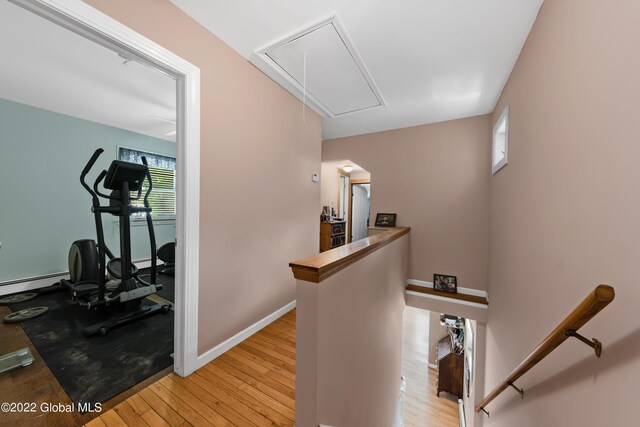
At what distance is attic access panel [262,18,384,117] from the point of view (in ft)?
5.77

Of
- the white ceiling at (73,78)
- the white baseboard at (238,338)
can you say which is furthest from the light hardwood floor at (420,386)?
the white ceiling at (73,78)

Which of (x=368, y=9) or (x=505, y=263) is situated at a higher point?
(x=368, y=9)

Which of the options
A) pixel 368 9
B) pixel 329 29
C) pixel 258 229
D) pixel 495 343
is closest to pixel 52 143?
pixel 258 229

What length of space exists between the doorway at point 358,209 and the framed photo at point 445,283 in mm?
2526

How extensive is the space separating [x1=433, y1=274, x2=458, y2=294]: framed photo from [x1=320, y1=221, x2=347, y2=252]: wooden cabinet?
216 cm

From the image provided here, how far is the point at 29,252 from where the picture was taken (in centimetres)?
314

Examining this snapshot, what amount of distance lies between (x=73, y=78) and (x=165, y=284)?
9.30ft

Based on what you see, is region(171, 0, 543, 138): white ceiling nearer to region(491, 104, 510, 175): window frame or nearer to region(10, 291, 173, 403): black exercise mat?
region(491, 104, 510, 175): window frame

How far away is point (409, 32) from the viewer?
1699 mm

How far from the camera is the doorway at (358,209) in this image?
20.1 feet

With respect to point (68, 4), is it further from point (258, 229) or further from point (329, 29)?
point (258, 229)

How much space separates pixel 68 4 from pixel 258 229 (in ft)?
5.77

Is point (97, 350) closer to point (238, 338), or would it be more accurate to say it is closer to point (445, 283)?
point (238, 338)

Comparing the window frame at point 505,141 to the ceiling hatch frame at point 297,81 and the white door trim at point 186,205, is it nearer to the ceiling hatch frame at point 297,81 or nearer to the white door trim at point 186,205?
the ceiling hatch frame at point 297,81
